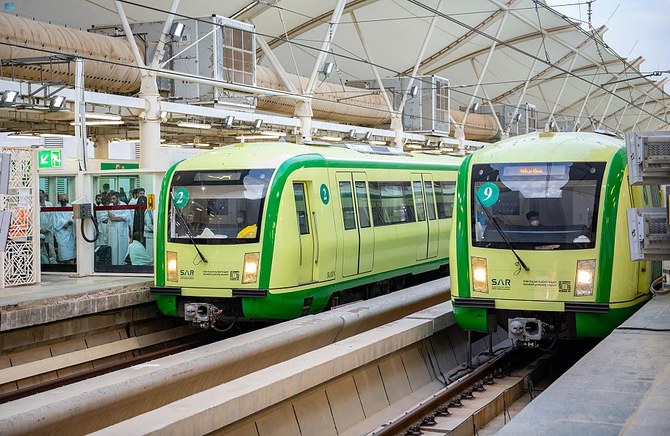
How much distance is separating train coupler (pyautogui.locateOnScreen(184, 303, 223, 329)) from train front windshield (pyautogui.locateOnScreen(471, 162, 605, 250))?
4.08 m

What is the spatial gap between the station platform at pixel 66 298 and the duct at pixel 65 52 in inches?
190

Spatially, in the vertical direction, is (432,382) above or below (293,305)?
below

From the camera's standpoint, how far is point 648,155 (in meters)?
8.26

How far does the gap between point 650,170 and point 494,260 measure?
4.33 metres

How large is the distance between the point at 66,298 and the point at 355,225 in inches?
186

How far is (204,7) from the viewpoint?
88.6ft

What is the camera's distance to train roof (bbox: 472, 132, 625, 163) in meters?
12.5

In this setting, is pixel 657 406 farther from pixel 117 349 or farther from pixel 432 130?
pixel 432 130

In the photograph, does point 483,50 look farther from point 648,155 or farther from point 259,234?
point 648,155

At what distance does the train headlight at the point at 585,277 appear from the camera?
39.5ft

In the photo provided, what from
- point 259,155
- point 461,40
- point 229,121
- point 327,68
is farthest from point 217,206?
point 461,40

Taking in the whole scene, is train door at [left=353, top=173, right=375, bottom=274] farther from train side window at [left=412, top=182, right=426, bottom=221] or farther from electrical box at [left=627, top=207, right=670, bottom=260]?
electrical box at [left=627, top=207, right=670, bottom=260]

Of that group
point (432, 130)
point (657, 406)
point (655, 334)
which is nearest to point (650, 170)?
point (657, 406)

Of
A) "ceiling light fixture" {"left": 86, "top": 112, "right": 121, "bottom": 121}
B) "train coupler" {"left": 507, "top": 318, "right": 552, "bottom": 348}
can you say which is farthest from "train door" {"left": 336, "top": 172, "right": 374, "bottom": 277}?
"ceiling light fixture" {"left": 86, "top": 112, "right": 121, "bottom": 121}
